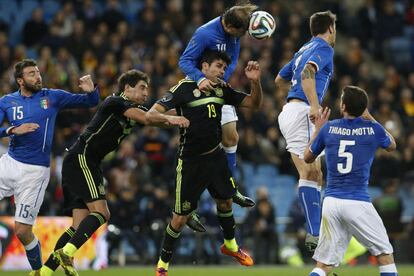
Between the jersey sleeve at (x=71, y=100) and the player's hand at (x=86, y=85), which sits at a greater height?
the player's hand at (x=86, y=85)

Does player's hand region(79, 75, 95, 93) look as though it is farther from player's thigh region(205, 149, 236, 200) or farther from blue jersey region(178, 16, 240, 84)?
player's thigh region(205, 149, 236, 200)

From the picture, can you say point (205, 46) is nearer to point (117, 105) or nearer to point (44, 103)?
point (117, 105)

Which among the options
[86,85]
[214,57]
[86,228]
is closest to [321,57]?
[214,57]

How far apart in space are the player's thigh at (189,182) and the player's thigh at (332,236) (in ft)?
6.35

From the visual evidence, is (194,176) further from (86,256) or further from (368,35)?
(368,35)

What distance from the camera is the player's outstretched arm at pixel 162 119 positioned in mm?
11383

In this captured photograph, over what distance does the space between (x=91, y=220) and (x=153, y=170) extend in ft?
28.3

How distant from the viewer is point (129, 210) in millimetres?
19594

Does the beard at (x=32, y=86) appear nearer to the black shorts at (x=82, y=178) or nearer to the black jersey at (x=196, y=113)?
the black shorts at (x=82, y=178)

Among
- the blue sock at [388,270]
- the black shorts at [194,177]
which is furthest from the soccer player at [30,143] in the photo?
the blue sock at [388,270]

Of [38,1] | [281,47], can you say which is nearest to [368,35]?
[281,47]

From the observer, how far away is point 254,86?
11.9m

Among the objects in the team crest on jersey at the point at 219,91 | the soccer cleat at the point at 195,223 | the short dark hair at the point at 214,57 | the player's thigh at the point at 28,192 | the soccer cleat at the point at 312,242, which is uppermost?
the short dark hair at the point at 214,57

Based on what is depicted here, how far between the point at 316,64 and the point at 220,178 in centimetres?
182
